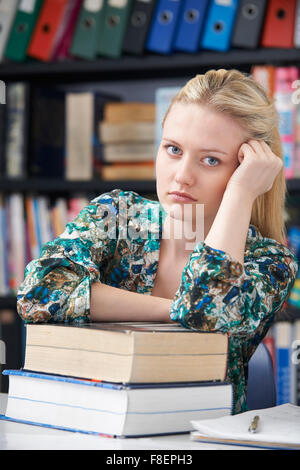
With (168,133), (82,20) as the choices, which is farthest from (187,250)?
(82,20)

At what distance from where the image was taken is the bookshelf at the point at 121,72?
2.21m

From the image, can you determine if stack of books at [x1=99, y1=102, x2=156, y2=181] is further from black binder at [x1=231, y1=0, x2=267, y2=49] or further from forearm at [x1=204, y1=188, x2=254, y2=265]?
forearm at [x1=204, y1=188, x2=254, y2=265]

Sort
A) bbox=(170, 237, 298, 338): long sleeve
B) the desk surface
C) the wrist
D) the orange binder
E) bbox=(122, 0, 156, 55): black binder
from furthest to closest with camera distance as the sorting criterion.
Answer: the orange binder, bbox=(122, 0, 156, 55): black binder, the wrist, bbox=(170, 237, 298, 338): long sleeve, the desk surface

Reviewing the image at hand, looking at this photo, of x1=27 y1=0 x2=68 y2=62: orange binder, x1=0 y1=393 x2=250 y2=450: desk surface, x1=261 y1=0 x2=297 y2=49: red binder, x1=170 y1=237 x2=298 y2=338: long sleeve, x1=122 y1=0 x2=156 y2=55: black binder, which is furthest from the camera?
x1=27 y1=0 x2=68 y2=62: orange binder

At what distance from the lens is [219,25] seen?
2.19 m

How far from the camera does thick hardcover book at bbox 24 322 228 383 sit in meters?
0.78

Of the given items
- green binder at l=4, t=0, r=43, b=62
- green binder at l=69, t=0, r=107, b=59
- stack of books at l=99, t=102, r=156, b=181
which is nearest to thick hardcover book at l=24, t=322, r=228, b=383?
stack of books at l=99, t=102, r=156, b=181

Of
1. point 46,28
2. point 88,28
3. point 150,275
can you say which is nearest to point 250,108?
point 150,275

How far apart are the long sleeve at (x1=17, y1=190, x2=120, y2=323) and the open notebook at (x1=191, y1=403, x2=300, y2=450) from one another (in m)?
0.31

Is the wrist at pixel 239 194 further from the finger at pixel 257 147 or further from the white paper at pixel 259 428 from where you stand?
the white paper at pixel 259 428

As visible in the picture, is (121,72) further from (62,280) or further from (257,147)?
(62,280)

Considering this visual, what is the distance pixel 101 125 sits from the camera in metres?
A: 2.39

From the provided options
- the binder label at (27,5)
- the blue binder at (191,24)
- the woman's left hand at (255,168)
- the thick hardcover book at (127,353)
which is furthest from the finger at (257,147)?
the binder label at (27,5)
